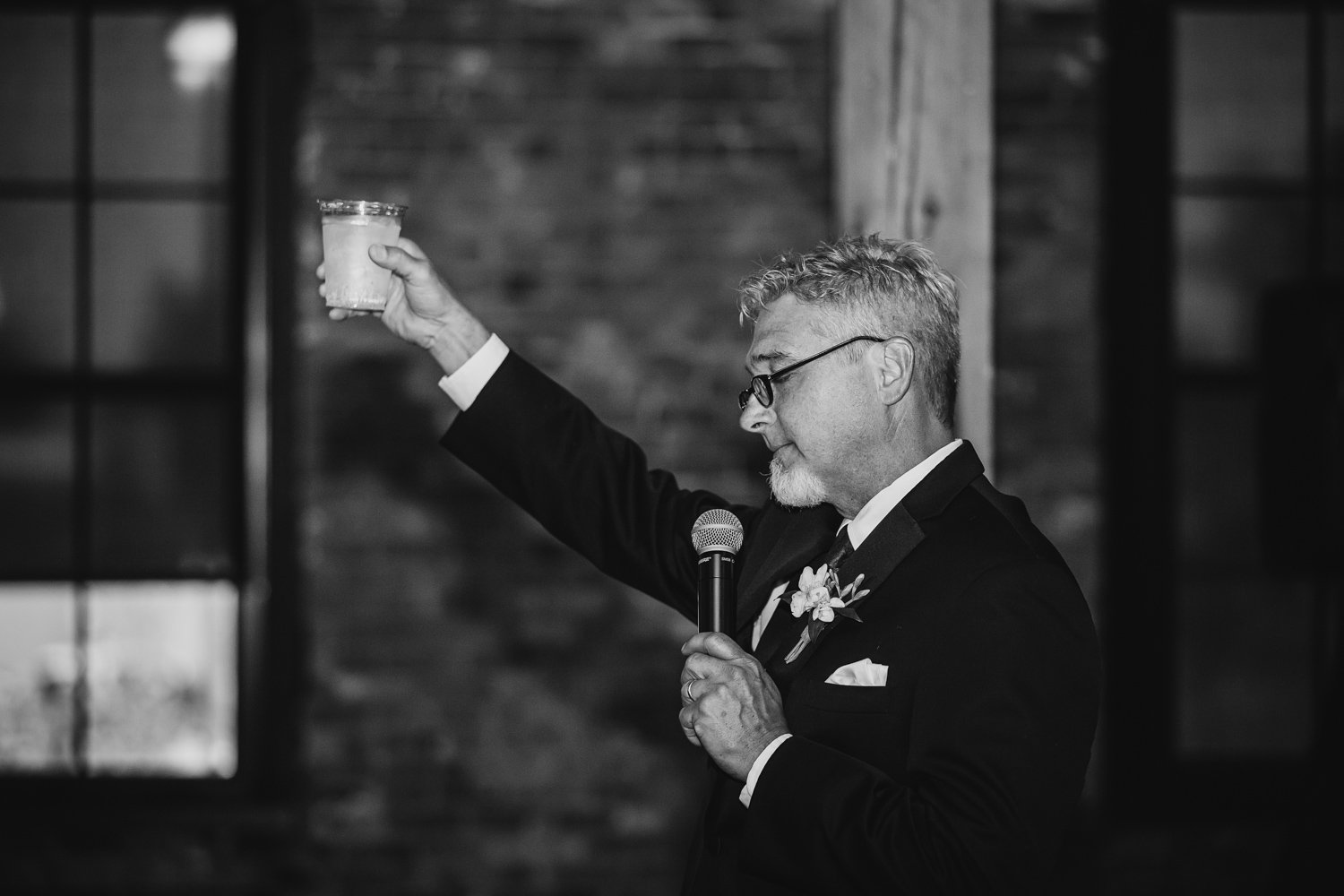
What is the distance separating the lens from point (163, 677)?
378cm

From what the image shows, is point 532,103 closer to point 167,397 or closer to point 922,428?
point 167,397

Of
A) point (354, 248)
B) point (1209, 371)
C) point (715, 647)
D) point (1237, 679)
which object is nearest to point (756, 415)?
point (715, 647)

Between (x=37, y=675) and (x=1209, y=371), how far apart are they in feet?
10.7

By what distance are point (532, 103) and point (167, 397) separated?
1.25 meters

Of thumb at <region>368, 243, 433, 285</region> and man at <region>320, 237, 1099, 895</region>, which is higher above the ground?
thumb at <region>368, 243, 433, 285</region>

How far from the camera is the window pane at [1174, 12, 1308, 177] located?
12.8 ft

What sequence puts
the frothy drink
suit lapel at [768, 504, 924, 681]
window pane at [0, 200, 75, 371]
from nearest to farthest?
suit lapel at [768, 504, 924, 681]
the frothy drink
window pane at [0, 200, 75, 371]

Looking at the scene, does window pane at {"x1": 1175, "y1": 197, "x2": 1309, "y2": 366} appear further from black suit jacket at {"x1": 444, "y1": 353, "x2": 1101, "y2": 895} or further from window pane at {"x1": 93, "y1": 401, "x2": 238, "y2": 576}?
window pane at {"x1": 93, "y1": 401, "x2": 238, "y2": 576}

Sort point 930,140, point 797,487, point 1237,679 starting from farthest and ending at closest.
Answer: point 1237,679 → point 930,140 → point 797,487

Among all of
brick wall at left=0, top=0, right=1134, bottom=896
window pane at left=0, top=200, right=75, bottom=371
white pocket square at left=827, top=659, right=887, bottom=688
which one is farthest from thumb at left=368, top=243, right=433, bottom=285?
window pane at left=0, top=200, right=75, bottom=371

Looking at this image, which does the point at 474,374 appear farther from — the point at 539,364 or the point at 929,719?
the point at 539,364

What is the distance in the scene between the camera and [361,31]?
3.71 meters

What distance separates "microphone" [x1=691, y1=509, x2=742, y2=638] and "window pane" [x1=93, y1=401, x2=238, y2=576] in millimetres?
2275

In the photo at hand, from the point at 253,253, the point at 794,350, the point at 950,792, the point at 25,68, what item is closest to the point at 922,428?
the point at 794,350
